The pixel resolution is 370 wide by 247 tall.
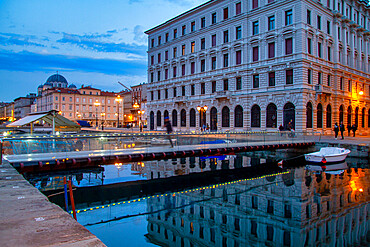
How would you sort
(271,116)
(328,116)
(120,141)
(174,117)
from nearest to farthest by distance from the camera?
(120,141), (271,116), (328,116), (174,117)

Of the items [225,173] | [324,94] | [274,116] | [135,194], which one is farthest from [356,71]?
[135,194]

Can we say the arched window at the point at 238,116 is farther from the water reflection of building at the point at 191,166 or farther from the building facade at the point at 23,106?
the building facade at the point at 23,106

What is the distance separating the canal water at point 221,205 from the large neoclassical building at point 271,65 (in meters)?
17.0

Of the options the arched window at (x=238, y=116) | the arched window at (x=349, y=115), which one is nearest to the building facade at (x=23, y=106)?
the arched window at (x=238, y=116)

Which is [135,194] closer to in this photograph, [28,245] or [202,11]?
[28,245]

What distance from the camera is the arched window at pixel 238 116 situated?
141 feet

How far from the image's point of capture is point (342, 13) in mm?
43875

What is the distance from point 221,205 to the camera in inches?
530

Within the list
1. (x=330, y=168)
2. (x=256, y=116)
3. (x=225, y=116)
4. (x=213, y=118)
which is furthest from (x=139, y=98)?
(x=330, y=168)

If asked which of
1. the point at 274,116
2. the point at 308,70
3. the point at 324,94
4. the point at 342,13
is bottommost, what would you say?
the point at 274,116

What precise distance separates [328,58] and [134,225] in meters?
39.9

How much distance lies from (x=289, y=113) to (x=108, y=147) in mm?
27157

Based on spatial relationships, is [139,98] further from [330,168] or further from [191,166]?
[330,168]

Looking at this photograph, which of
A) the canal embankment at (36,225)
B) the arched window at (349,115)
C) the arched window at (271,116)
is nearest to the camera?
the canal embankment at (36,225)
